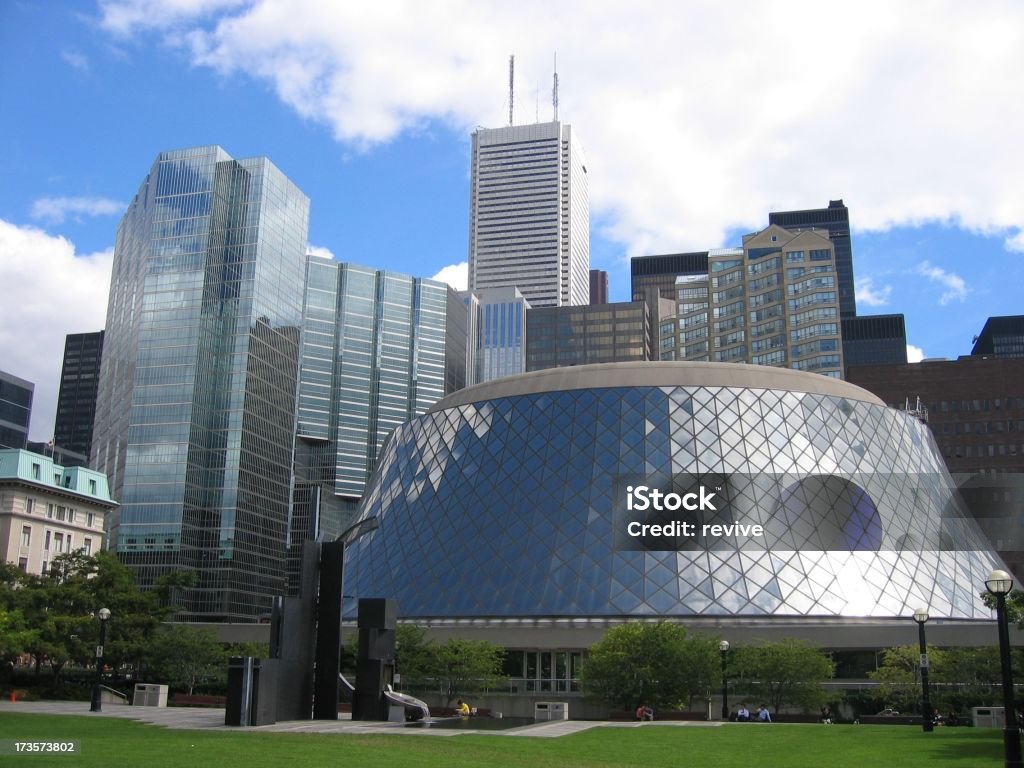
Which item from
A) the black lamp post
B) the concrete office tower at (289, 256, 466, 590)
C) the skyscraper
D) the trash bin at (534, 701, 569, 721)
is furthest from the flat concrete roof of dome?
the concrete office tower at (289, 256, 466, 590)

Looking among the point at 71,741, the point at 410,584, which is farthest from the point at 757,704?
the point at 71,741

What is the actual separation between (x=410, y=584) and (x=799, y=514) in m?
24.4

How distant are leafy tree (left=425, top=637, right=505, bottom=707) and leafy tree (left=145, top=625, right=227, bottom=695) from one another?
13775 millimetres

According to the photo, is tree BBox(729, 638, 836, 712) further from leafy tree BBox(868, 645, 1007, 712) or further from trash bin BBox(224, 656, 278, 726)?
trash bin BBox(224, 656, 278, 726)

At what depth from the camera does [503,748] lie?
2598 centimetres

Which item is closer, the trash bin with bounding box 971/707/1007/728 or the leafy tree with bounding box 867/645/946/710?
the trash bin with bounding box 971/707/1007/728

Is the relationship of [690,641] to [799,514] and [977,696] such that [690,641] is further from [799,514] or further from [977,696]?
[799,514]

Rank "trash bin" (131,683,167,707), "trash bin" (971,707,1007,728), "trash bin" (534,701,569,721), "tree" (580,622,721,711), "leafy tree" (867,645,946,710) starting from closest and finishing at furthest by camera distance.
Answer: "trash bin" (971,707,1007,728) < "trash bin" (534,701,569,721) < "tree" (580,622,721,711) < "trash bin" (131,683,167,707) < "leafy tree" (867,645,946,710)

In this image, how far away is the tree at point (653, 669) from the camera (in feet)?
152

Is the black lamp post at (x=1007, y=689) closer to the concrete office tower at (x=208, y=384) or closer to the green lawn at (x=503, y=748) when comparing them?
the green lawn at (x=503, y=748)

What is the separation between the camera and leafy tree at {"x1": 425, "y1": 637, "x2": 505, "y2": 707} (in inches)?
2073

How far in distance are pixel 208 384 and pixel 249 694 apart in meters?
126

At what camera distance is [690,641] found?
48125 mm

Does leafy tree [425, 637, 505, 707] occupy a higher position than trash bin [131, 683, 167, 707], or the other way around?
leafy tree [425, 637, 505, 707]
